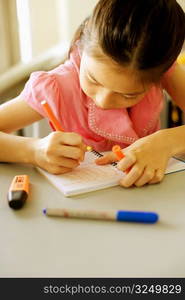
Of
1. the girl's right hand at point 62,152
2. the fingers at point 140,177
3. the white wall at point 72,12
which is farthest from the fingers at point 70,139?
the white wall at point 72,12

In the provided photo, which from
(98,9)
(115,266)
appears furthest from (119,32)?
(115,266)

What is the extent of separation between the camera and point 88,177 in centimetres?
70

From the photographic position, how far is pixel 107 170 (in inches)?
28.5

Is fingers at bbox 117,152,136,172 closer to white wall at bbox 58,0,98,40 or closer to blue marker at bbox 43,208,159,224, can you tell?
blue marker at bbox 43,208,159,224

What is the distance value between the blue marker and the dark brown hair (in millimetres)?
251

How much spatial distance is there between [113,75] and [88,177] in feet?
0.62

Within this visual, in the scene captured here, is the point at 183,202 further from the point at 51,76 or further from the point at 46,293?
the point at 51,76

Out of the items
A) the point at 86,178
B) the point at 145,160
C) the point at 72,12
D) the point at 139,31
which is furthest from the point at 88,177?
the point at 72,12

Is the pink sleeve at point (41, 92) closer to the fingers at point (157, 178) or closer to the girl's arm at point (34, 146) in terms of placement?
the girl's arm at point (34, 146)

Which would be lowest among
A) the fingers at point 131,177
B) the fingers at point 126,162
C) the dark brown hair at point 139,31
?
the fingers at point 131,177

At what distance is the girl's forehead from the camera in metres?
0.66

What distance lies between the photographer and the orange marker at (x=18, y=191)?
61cm

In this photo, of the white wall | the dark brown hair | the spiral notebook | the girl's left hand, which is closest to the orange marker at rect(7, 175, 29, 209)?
the spiral notebook

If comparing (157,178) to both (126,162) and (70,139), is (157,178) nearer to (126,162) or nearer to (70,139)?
(126,162)
